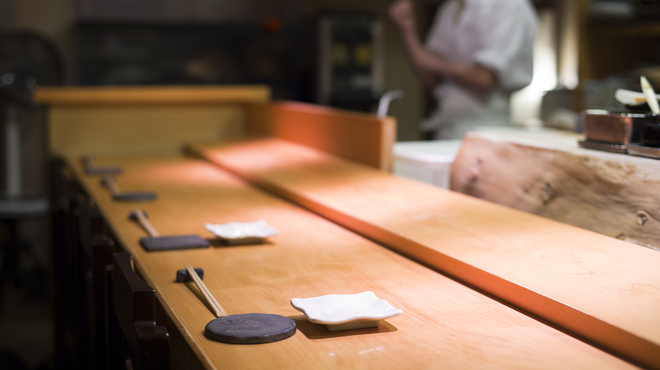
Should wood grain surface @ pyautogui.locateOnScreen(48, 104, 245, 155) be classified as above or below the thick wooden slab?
above

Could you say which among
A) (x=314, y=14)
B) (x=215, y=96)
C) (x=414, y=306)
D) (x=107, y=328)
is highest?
(x=314, y=14)

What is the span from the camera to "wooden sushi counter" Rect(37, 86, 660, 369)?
966 mm

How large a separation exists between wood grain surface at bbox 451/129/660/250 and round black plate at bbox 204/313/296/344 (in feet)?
2.63

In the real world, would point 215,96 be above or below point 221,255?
above

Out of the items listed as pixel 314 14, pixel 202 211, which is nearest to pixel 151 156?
pixel 202 211

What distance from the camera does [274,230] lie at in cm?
169

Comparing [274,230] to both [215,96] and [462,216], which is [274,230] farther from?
[215,96]

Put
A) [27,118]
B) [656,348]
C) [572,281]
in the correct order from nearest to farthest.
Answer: [656,348] → [572,281] → [27,118]

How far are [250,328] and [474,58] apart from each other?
2179 millimetres

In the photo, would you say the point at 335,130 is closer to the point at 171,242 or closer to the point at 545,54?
the point at 171,242

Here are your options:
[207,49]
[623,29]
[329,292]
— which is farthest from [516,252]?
[207,49]

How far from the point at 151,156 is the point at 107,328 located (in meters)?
2.12

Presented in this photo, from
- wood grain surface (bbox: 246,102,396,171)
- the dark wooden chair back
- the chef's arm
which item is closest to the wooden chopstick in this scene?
the dark wooden chair back

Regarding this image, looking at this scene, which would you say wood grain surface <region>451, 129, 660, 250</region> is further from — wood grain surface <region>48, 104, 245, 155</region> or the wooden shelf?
the wooden shelf
